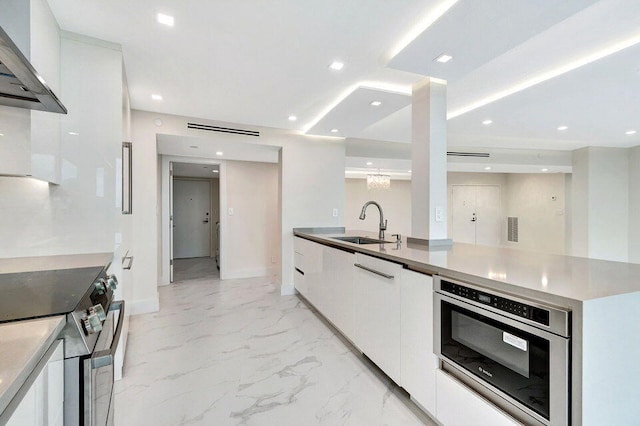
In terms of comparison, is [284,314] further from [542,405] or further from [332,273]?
[542,405]

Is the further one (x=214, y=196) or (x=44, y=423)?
(x=214, y=196)

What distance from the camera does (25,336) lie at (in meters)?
0.68

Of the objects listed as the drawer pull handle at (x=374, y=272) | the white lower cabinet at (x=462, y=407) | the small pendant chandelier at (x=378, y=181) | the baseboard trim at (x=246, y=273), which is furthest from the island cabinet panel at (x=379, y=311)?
the small pendant chandelier at (x=378, y=181)

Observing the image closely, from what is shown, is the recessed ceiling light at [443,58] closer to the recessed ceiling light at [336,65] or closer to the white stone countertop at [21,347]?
the recessed ceiling light at [336,65]

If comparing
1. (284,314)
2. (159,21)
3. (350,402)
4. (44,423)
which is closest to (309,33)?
(159,21)

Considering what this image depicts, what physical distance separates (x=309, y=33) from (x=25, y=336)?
1974 mm

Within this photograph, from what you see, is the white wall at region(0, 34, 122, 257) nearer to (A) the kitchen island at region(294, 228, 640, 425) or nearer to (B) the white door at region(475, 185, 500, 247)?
(A) the kitchen island at region(294, 228, 640, 425)

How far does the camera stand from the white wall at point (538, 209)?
273 inches

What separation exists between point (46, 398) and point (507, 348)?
4.70 ft

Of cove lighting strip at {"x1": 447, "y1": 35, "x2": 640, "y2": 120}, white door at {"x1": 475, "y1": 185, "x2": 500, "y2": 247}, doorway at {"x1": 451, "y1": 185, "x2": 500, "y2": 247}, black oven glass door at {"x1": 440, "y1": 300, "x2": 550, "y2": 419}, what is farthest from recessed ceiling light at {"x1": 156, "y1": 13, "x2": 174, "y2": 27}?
white door at {"x1": 475, "y1": 185, "x2": 500, "y2": 247}

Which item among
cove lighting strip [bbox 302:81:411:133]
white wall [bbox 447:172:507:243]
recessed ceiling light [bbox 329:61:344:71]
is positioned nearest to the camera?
recessed ceiling light [bbox 329:61:344:71]

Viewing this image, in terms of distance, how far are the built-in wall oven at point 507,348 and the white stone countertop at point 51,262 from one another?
6.01 ft

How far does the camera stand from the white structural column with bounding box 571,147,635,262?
16.8ft

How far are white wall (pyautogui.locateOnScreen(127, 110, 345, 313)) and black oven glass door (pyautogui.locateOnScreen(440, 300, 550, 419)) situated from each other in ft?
9.29
